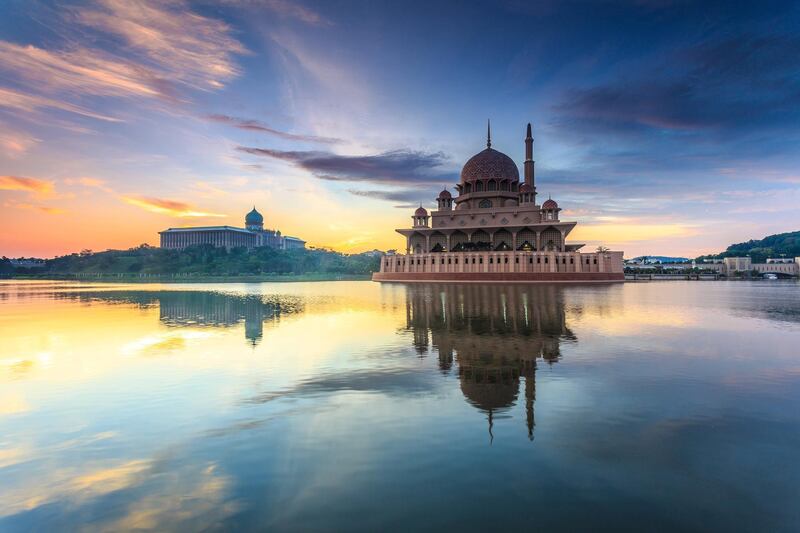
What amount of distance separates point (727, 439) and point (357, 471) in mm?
5800

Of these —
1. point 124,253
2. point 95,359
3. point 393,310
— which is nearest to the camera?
point 95,359

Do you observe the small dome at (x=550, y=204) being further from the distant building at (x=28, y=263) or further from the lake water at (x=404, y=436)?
the distant building at (x=28, y=263)

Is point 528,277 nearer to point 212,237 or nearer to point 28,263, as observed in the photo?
point 212,237

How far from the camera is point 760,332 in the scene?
1750 cm

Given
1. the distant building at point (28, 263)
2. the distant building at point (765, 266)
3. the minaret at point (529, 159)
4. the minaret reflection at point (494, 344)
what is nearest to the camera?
the minaret reflection at point (494, 344)

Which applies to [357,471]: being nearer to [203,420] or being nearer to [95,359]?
[203,420]

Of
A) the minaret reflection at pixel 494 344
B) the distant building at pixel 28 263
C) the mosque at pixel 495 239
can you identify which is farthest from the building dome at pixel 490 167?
the distant building at pixel 28 263

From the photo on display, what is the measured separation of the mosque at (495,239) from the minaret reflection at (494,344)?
39405 millimetres

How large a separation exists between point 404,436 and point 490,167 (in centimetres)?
7541

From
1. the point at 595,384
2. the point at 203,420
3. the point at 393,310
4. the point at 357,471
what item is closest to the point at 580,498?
the point at 357,471

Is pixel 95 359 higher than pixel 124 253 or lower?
lower

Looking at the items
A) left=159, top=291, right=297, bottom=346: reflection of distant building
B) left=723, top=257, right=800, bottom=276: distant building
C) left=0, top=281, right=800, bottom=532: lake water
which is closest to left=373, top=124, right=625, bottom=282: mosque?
left=159, top=291, right=297, bottom=346: reflection of distant building

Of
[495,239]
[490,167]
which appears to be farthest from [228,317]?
[490,167]

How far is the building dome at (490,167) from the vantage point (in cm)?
7731
